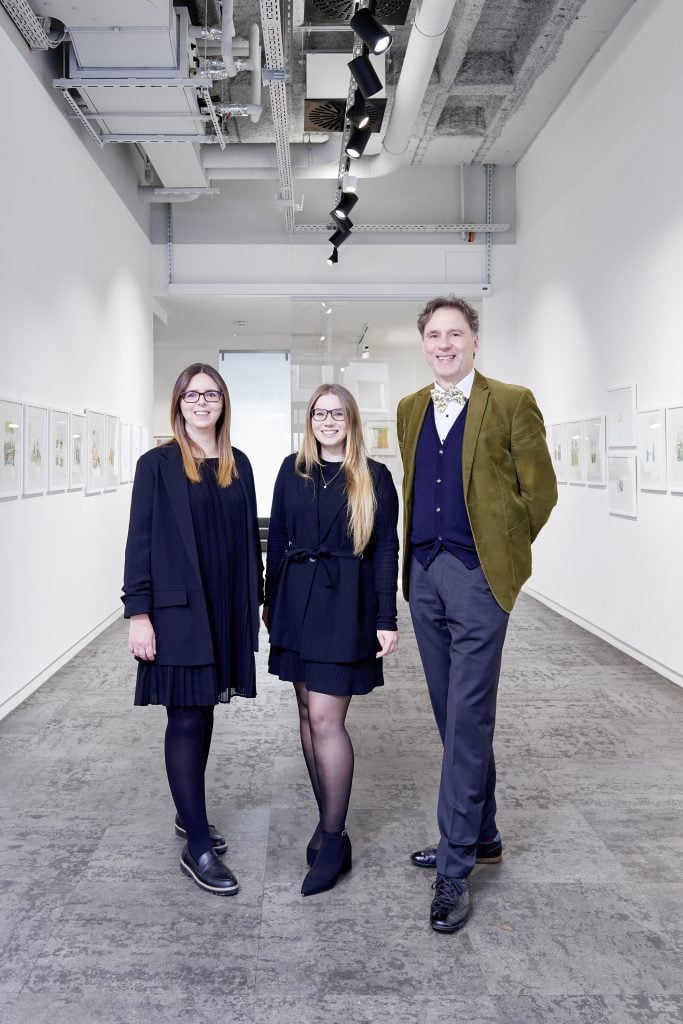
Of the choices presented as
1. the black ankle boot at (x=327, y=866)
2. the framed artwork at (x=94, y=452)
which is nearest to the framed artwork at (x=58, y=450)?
the framed artwork at (x=94, y=452)

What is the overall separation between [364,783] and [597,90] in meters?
5.74

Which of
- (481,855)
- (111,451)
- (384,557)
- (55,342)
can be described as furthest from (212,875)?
(111,451)

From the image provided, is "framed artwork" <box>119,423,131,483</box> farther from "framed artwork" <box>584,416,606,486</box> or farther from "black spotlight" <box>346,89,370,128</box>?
"framed artwork" <box>584,416,606,486</box>

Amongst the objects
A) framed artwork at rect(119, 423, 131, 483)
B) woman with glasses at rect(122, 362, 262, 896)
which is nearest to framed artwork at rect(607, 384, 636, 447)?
woman with glasses at rect(122, 362, 262, 896)

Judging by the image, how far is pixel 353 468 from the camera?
8.25ft

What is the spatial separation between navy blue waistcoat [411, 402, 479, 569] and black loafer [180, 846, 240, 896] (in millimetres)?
1084

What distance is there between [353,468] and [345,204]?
6015 mm

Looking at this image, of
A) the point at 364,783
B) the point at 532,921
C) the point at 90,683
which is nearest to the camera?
the point at 532,921

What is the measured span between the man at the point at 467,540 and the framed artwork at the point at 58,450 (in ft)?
11.7

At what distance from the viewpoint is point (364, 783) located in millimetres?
3414

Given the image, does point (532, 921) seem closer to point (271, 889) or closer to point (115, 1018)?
point (271, 889)

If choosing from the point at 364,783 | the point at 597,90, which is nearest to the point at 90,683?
the point at 364,783

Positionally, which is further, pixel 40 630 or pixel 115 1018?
pixel 40 630

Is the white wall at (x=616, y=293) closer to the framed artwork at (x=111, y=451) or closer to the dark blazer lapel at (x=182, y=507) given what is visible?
the dark blazer lapel at (x=182, y=507)
